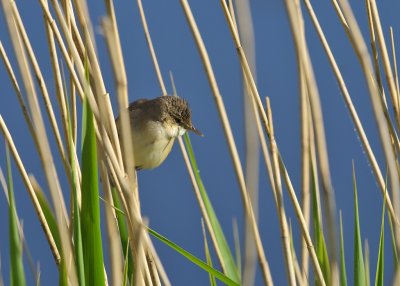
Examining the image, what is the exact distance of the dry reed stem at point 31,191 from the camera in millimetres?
1286

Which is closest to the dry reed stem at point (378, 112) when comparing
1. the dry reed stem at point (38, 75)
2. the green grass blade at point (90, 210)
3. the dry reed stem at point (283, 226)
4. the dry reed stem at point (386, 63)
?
the dry reed stem at point (283, 226)

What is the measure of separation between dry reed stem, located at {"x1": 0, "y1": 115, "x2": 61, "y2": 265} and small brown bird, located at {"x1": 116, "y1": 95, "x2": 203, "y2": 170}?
1252 mm

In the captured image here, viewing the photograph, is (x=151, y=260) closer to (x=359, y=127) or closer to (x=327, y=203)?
(x=327, y=203)

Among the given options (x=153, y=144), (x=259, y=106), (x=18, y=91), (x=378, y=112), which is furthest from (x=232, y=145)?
(x=153, y=144)

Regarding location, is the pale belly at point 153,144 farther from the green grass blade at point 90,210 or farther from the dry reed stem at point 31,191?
the green grass blade at point 90,210

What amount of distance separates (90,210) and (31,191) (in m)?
0.24

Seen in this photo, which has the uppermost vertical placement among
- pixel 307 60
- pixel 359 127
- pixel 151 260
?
pixel 307 60

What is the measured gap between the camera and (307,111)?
1392mm

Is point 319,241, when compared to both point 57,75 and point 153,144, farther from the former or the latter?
point 153,144

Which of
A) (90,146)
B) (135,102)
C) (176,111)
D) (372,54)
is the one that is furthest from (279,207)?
(135,102)

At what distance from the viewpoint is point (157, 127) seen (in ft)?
8.75

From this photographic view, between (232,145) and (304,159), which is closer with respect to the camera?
(232,145)

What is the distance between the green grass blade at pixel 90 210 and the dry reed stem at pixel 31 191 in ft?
0.66

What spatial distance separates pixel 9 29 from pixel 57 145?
1.17 feet
